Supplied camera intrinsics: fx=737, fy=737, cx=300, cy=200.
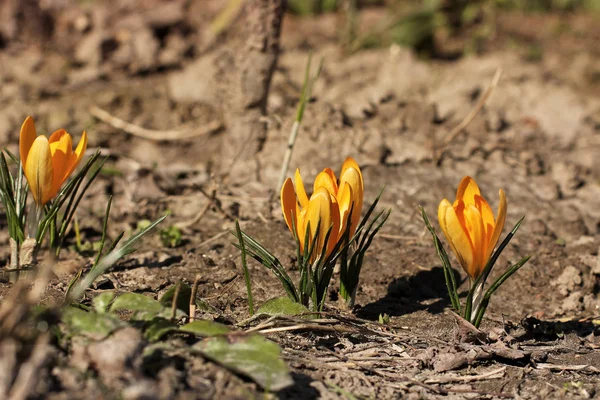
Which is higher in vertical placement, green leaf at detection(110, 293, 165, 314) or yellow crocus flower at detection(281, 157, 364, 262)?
yellow crocus flower at detection(281, 157, 364, 262)

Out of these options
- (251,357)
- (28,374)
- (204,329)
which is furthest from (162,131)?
(28,374)

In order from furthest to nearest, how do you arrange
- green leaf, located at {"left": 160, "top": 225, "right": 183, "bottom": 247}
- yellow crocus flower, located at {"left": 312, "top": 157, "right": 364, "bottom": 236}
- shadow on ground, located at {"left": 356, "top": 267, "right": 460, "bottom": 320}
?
green leaf, located at {"left": 160, "top": 225, "right": 183, "bottom": 247} → shadow on ground, located at {"left": 356, "top": 267, "right": 460, "bottom": 320} → yellow crocus flower, located at {"left": 312, "top": 157, "right": 364, "bottom": 236}

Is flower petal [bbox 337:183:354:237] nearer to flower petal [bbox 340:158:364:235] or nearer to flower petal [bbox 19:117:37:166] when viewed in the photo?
flower petal [bbox 340:158:364:235]

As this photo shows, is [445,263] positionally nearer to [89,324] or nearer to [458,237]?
[458,237]

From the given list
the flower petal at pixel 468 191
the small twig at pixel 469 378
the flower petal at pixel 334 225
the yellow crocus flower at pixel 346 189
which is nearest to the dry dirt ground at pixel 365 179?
the small twig at pixel 469 378

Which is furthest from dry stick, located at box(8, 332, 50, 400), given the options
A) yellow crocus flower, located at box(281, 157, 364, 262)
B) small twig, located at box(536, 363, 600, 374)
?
small twig, located at box(536, 363, 600, 374)

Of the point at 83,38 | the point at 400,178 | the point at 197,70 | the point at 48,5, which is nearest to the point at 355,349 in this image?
the point at 400,178
